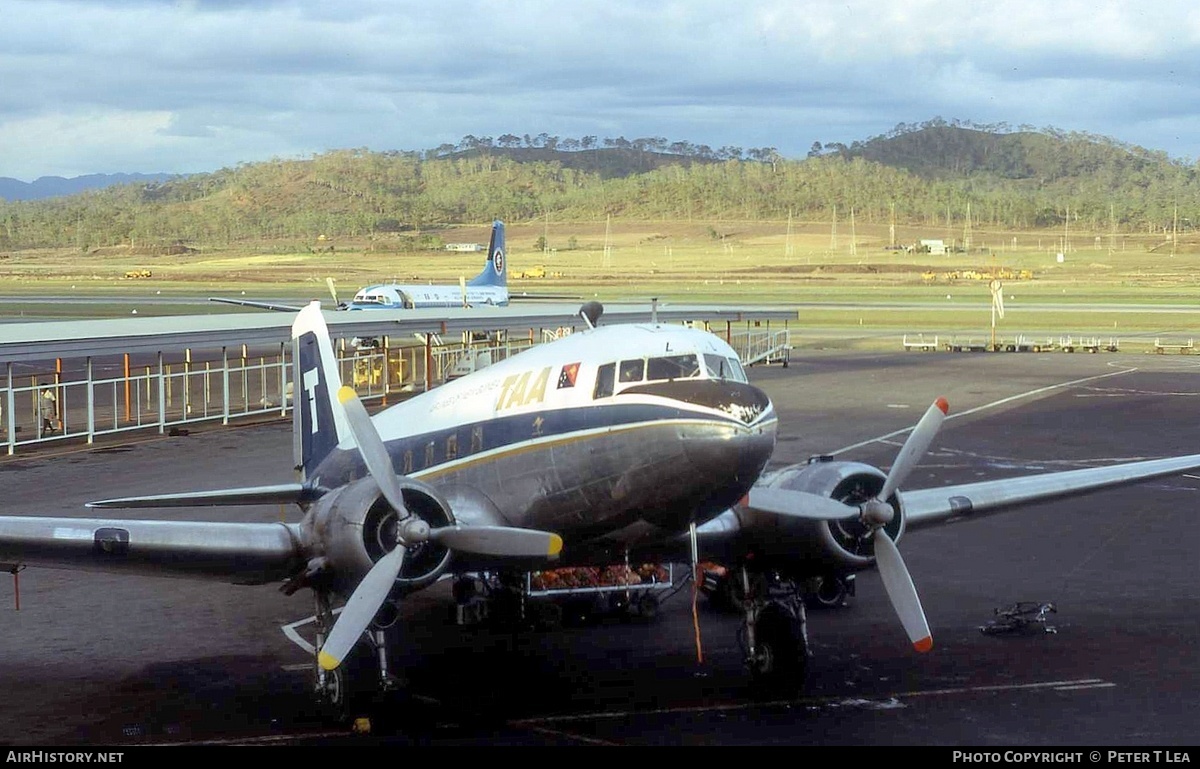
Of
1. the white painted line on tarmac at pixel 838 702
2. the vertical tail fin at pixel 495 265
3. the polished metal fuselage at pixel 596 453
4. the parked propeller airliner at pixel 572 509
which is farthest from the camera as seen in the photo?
the vertical tail fin at pixel 495 265

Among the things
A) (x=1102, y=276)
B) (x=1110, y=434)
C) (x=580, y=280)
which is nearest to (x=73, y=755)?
(x=1110, y=434)

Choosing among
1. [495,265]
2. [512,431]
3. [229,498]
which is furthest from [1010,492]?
[495,265]

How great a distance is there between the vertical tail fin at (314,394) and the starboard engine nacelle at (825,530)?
7.82 metres

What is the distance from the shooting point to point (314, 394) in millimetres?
23953

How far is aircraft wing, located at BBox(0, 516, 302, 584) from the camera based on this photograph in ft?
52.7

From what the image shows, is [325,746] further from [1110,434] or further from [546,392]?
[1110,434]

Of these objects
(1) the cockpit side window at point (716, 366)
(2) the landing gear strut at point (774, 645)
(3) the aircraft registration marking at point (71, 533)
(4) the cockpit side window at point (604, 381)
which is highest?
(1) the cockpit side window at point (716, 366)

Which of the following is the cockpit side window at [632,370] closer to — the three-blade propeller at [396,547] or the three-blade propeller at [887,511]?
the three-blade propeller at [396,547]

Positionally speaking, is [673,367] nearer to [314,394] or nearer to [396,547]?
[396,547]

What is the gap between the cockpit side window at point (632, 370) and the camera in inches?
659

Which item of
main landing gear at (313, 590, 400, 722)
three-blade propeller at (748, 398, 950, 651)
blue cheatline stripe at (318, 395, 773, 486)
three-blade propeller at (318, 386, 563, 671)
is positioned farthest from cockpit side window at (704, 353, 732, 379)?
main landing gear at (313, 590, 400, 722)

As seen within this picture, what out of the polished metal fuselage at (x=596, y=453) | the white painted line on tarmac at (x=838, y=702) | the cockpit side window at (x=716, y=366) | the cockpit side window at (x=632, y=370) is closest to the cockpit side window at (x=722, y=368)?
the cockpit side window at (x=716, y=366)

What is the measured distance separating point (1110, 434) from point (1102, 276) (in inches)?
6026

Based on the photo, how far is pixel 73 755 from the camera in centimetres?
1534
